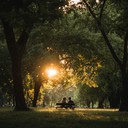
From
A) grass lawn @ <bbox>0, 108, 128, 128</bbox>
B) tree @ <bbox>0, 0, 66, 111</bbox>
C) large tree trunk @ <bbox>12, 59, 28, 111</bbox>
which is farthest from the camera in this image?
large tree trunk @ <bbox>12, 59, 28, 111</bbox>

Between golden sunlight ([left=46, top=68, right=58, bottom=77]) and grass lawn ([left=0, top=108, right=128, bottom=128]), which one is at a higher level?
golden sunlight ([left=46, top=68, right=58, bottom=77])

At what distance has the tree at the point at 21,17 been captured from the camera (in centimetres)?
1508

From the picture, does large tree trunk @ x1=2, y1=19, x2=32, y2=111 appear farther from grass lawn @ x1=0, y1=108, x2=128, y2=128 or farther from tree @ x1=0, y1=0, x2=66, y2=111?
grass lawn @ x1=0, y1=108, x2=128, y2=128

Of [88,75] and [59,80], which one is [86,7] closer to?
[88,75]

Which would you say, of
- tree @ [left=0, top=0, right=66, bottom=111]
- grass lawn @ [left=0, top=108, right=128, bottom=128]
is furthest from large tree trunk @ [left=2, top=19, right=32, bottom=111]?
grass lawn @ [left=0, top=108, right=128, bottom=128]

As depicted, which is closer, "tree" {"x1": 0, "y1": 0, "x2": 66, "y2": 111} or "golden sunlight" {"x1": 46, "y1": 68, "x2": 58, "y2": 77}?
"tree" {"x1": 0, "y1": 0, "x2": 66, "y2": 111}

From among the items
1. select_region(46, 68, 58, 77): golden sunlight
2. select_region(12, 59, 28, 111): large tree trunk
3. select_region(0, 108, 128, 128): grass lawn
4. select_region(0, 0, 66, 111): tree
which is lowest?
select_region(0, 108, 128, 128): grass lawn

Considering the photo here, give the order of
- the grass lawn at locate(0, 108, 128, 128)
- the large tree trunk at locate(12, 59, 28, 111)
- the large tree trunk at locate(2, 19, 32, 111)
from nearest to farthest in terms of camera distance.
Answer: the grass lawn at locate(0, 108, 128, 128) → the large tree trunk at locate(2, 19, 32, 111) → the large tree trunk at locate(12, 59, 28, 111)

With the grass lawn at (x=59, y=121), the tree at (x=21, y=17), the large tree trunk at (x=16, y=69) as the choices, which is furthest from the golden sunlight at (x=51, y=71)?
the grass lawn at (x=59, y=121)

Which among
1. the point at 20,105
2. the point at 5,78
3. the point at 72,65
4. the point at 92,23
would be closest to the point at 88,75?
the point at 72,65

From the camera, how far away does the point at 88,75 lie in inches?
2147

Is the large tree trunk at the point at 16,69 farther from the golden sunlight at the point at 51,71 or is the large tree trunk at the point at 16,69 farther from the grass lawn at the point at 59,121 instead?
the golden sunlight at the point at 51,71

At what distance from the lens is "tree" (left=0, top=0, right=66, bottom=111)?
1508cm

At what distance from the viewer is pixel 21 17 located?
16453 mm
